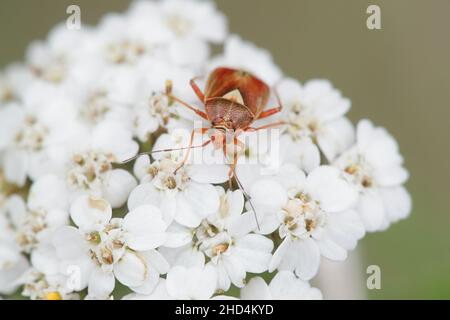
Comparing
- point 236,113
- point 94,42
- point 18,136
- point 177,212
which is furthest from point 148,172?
point 94,42

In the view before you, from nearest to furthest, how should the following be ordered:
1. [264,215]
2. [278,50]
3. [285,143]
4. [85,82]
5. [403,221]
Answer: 1. [264,215]
2. [285,143]
3. [85,82]
4. [403,221]
5. [278,50]

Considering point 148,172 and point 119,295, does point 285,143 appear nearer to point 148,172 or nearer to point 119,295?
point 148,172

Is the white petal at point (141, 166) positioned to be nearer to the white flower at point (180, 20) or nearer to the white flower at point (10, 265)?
the white flower at point (10, 265)

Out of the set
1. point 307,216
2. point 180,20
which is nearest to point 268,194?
point 307,216

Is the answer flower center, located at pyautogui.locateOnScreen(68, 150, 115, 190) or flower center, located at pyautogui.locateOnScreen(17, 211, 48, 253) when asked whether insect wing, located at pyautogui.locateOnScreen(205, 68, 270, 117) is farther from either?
flower center, located at pyautogui.locateOnScreen(17, 211, 48, 253)

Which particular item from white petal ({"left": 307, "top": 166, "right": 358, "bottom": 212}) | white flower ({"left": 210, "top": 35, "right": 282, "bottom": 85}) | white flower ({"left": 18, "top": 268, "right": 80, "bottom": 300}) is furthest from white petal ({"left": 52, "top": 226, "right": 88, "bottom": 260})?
white flower ({"left": 210, "top": 35, "right": 282, "bottom": 85})

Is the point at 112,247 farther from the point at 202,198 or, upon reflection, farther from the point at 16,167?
the point at 16,167
